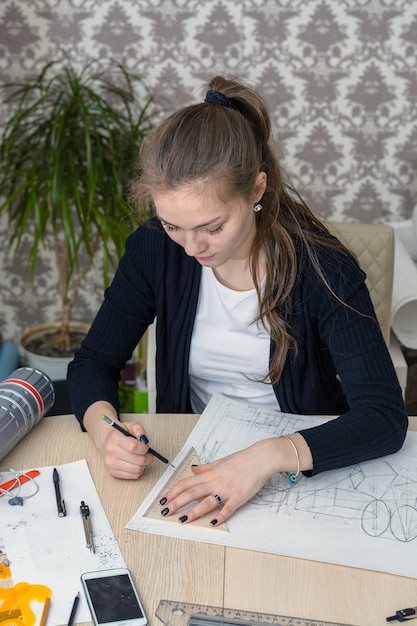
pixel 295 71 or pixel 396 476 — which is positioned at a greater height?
pixel 295 71

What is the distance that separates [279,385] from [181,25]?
175 centimetres

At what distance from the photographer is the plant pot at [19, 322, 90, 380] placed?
116 inches

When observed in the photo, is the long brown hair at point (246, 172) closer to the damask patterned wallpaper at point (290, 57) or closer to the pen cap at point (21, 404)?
the pen cap at point (21, 404)

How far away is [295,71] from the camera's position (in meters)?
2.99

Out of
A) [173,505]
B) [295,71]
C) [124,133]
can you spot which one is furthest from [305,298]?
[295,71]

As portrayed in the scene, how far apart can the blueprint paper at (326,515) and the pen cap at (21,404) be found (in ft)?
0.87

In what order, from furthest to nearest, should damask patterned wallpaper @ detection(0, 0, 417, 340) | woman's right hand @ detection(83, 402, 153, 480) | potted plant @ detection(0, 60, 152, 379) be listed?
damask patterned wallpaper @ detection(0, 0, 417, 340) < potted plant @ detection(0, 60, 152, 379) < woman's right hand @ detection(83, 402, 153, 480)

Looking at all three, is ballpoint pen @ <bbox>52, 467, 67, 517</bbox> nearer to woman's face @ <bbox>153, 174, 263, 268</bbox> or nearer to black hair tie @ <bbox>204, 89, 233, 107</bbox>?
woman's face @ <bbox>153, 174, 263, 268</bbox>

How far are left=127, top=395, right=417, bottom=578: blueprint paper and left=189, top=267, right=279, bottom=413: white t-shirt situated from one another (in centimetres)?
23

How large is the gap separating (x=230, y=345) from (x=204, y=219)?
0.37m

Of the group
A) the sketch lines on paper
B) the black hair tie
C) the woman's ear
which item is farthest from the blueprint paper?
the black hair tie

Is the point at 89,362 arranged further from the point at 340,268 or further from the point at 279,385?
the point at 340,268

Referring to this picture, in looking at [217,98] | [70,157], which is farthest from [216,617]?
[70,157]

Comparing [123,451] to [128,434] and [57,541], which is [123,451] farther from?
[57,541]
